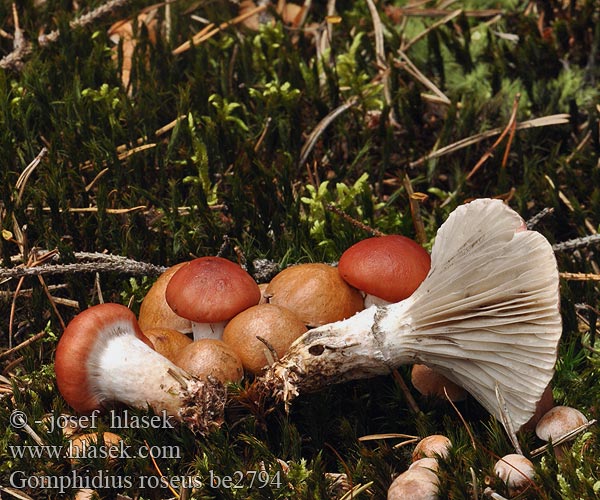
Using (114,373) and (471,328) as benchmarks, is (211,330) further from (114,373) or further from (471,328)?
(471,328)

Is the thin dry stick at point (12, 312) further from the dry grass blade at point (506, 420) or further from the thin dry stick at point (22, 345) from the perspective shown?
the dry grass blade at point (506, 420)

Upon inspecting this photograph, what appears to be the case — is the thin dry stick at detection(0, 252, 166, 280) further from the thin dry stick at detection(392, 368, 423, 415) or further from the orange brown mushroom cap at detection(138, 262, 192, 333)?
the thin dry stick at detection(392, 368, 423, 415)

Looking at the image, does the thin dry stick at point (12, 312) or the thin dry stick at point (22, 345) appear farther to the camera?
the thin dry stick at point (12, 312)

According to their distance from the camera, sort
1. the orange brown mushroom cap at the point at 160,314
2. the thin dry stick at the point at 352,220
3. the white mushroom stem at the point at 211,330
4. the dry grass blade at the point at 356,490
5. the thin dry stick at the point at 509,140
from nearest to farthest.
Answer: the dry grass blade at the point at 356,490, the white mushroom stem at the point at 211,330, the orange brown mushroom cap at the point at 160,314, the thin dry stick at the point at 352,220, the thin dry stick at the point at 509,140

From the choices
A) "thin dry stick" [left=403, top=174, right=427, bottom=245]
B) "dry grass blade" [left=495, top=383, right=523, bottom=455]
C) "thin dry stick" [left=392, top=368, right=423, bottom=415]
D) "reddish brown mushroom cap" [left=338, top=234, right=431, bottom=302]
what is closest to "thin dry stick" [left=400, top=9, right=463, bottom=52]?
"thin dry stick" [left=403, top=174, right=427, bottom=245]

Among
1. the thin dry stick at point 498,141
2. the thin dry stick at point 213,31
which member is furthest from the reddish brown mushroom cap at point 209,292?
the thin dry stick at point 213,31

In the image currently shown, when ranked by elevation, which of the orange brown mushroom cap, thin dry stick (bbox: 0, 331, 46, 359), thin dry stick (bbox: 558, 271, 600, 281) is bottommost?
thin dry stick (bbox: 558, 271, 600, 281)

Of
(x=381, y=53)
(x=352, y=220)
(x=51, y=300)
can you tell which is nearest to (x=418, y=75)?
(x=381, y=53)
